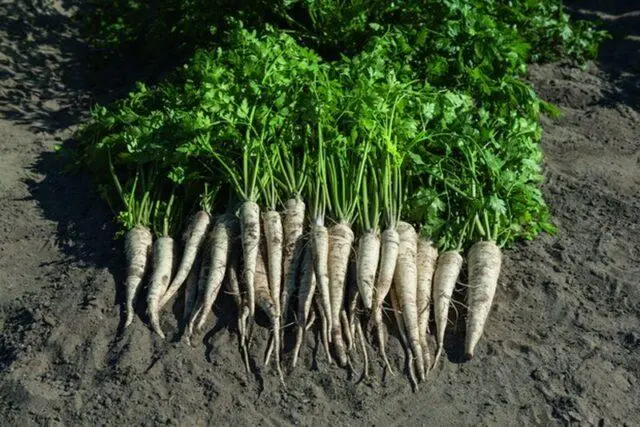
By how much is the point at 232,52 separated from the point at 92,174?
1.32m

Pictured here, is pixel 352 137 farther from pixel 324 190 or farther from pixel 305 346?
pixel 305 346

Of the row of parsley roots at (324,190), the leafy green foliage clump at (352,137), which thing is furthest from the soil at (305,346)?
the leafy green foliage clump at (352,137)

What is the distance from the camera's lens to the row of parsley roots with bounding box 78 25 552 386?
16.5 feet

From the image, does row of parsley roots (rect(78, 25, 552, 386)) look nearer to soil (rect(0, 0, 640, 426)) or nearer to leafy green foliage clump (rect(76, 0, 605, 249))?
leafy green foliage clump (rect(76, 0, 605, 249))

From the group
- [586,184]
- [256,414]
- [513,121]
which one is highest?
[513,121]

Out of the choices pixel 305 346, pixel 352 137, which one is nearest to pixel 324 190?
pixel 352 137

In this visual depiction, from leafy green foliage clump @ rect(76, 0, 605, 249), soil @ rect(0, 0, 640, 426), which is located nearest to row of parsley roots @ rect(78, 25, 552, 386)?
leafy green foliage clump @ rect(76, 0, 605, 249)

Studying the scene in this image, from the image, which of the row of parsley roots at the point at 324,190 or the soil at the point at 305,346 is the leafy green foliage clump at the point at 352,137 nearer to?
the row of parsley roots at the point at 324,190

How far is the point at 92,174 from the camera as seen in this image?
6.25 metres

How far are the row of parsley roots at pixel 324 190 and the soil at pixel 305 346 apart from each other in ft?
0.51

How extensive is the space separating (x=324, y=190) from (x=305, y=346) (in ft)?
3.32

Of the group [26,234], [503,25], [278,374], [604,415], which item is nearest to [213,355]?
[278,374]

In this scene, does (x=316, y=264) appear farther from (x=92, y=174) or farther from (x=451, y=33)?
(x=451, y=33)

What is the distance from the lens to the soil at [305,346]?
→ 14.7ft
